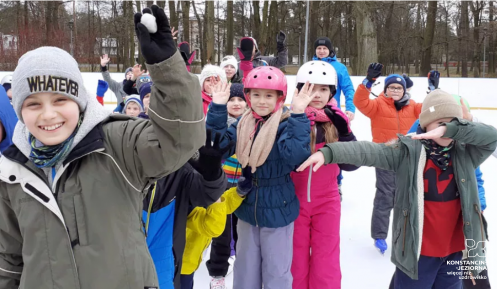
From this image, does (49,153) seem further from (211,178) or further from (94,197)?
(211,178)

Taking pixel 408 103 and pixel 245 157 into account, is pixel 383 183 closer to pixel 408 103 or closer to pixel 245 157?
pixel 408 103

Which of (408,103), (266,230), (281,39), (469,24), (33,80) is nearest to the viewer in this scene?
(33,80)

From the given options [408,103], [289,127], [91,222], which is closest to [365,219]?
[408,103]

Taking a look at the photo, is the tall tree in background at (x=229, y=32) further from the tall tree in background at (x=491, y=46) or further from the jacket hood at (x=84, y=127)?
the jacket hood at (x=84, y=127)

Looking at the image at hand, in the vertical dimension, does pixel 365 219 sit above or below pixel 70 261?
below

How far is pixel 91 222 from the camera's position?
3.62 ft

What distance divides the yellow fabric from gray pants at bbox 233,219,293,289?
29 cm

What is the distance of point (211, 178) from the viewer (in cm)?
171

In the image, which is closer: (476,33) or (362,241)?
(362,241)

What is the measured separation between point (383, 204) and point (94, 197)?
2.86 metres

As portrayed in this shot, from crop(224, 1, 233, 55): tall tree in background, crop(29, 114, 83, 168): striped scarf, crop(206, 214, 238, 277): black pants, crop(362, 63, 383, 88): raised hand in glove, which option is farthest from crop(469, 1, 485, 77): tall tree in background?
crop(29, 114, 83, 168): striped scarf

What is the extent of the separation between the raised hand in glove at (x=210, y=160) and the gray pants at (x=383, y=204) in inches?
84.5

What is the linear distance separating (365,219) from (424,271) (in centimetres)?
214

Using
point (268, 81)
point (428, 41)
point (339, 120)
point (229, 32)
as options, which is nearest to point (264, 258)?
point (339, 120)
